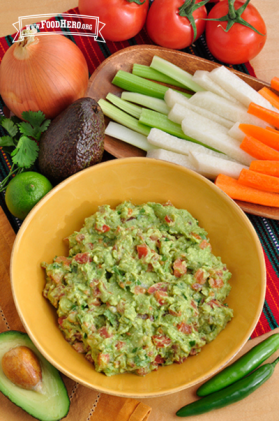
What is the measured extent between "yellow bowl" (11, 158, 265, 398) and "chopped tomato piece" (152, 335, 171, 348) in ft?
0.62

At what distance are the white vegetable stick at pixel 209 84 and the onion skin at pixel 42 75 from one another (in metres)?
0.85

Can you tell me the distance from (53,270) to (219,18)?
212 centimetres

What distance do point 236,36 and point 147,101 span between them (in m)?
0.79

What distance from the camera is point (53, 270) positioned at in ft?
7.05

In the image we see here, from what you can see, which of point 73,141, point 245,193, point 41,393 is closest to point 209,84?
point 245,193

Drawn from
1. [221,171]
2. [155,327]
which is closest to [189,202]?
[221,171]

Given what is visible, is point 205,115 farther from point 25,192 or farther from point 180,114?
point 25,192

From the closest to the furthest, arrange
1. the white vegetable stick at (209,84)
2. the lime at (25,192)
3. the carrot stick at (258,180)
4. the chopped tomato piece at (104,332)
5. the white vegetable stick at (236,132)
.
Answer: the chopped tomato piece at (104,332) < the lime at (25,192) < the carrot stick at (258,180) < the white vegetable stick at (236,132) < the white vegetable stick at (209,84)

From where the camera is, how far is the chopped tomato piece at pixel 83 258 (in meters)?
2.12

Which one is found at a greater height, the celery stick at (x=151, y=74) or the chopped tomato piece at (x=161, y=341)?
the celery stick at (x=151, y=74)

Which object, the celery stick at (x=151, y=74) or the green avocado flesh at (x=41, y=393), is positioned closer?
the green avocado flesh at (x=41, y=393)

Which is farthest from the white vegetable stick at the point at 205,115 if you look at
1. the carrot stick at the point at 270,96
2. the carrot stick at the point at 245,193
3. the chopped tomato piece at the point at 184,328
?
the chopped tomato piece at the point at 184,328

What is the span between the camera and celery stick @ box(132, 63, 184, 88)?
114 inches

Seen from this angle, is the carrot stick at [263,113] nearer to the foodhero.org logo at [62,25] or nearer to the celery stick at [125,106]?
the celery stick at [125,106]
